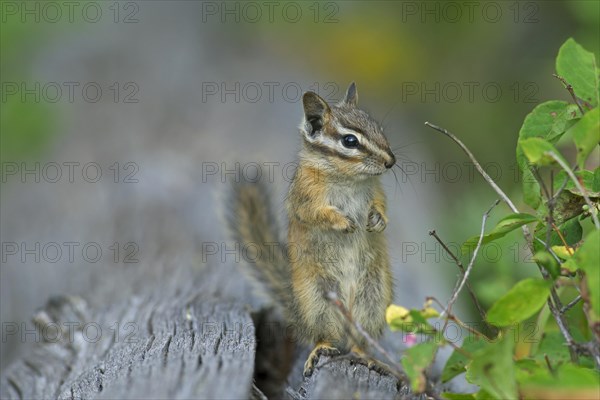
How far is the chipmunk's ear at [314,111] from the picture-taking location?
3.29m

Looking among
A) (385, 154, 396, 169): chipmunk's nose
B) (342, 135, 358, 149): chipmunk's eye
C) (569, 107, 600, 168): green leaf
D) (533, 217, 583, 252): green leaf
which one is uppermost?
(569, 107, 600, 168): green leaf

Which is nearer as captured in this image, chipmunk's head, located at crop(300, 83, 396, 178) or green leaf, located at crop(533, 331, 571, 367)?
green leaf, located at crop(533, 331, 571, 367)

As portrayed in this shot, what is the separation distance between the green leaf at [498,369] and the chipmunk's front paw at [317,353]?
1074mm

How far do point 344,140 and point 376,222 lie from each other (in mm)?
350

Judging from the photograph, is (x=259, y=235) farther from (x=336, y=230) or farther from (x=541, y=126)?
(x=541, y=126)

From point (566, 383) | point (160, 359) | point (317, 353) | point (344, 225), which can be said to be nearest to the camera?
point (566, 383)

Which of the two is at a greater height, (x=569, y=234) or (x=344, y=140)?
(x=344, y=140)

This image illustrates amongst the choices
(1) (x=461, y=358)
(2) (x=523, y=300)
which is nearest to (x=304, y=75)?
(1) (x=461, y=358)

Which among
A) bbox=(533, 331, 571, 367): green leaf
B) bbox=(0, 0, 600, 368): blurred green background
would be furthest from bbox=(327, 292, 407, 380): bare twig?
bbox=(0, 0, 600, 368): blurred green background

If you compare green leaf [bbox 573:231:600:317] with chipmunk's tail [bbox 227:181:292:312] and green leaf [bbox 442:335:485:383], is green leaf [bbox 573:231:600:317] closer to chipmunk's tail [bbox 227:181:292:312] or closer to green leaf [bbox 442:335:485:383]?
green leaf [bbox 442:335:485:383]

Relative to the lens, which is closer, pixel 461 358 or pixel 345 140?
pixel 461 358

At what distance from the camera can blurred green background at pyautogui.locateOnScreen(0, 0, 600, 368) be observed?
16.4 feet

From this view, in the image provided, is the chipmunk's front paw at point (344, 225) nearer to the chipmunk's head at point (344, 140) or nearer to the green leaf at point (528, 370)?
the chipmunk's head at point (344, 140)

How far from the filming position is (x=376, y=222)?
3111 millimetres
